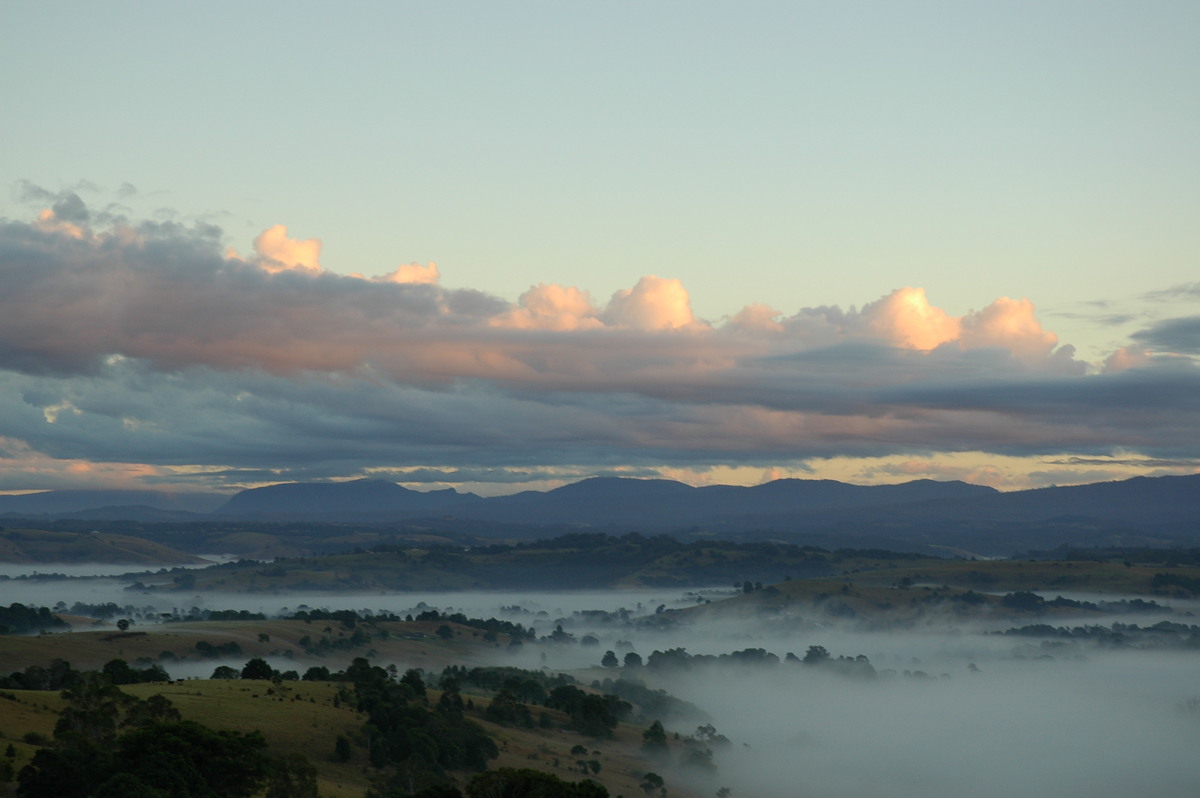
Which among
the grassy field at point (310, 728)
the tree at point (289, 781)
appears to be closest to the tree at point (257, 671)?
the grassy field at point (310, 728)

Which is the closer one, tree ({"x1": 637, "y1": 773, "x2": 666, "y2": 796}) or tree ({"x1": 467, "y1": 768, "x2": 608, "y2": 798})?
tree ({"x1": 467, "y1": 768, "x2": 608, "y2": 798})

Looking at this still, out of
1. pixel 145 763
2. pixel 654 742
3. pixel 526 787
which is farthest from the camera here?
pixel 654 742

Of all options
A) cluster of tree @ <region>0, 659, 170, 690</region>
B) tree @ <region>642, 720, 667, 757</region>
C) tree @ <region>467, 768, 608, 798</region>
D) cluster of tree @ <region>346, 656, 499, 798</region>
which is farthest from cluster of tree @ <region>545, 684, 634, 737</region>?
tree @ <region>467, 768, 608, 798</region>

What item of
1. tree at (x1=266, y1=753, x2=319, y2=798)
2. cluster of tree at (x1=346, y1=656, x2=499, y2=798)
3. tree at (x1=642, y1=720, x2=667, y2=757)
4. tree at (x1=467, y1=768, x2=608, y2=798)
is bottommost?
tree at (x1=642, y1=720, x2=667, y2=757)

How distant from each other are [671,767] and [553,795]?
379ft

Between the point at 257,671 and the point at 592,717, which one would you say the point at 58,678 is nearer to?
the point at 257,671

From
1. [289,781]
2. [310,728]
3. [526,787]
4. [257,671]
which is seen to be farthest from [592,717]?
[526,787]

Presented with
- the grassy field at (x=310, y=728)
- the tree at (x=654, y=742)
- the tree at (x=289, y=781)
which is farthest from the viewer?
the tree at (x=654, y=742)

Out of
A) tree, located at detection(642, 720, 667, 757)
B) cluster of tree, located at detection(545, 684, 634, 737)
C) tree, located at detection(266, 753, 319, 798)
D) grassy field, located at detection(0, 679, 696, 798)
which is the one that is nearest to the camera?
tree, located at detection(266, 753, 319, 798)

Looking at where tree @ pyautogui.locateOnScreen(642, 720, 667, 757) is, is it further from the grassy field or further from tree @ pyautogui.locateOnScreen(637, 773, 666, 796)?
tree @ pyautogui.locateOnScreen(637, 773, 666, 796)

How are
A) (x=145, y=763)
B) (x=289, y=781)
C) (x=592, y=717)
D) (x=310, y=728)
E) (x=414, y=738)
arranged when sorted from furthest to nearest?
(x=592, y=717) < (x=414, y=738) < (x=310, y=728) < (x=289, y=781) < (x=145, y=763)

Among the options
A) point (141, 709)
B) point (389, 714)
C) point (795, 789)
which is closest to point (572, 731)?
point (795, 789)

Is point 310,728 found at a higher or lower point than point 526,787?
lower

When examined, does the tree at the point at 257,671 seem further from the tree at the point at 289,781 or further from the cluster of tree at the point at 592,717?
the tree at the point at 289,781
